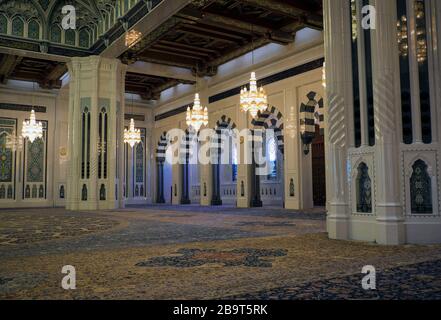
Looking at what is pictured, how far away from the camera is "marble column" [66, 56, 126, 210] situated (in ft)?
34.9

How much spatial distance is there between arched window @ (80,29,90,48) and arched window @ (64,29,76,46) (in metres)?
0.19

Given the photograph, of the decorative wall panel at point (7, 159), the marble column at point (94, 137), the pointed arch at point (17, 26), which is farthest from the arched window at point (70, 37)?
the decorative wall panel at point (7, 159)

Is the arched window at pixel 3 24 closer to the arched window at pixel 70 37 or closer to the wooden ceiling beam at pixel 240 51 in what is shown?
the arched window at pixel 70 37

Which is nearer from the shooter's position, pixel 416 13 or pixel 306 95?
pixel 416 13

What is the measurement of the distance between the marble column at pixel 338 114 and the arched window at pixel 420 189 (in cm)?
59

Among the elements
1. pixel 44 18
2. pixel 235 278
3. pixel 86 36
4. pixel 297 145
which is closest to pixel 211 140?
pixel 297 145

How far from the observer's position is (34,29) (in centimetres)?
1042

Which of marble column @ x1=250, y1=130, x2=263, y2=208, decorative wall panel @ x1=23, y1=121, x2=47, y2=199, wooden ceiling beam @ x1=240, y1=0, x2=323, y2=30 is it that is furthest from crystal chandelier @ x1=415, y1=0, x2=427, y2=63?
decorative wall panel @ x1=23, y1=121, x2=47, y2=199

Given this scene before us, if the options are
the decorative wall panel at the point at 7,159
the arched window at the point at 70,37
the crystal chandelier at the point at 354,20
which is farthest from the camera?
the decorative wall panel at the point at 7,159

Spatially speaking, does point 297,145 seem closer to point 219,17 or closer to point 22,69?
point 219,17

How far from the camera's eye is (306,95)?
9828mm

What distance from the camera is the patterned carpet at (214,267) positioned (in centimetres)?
199
